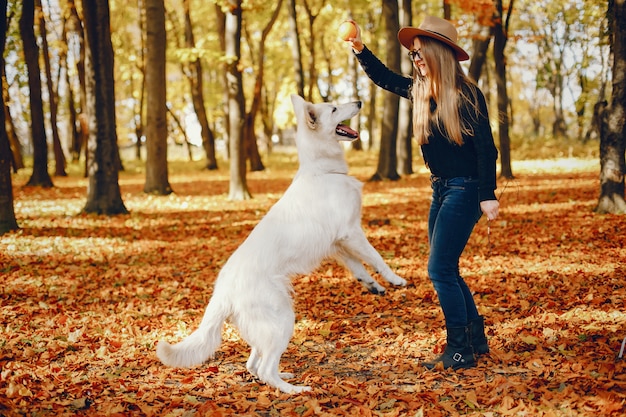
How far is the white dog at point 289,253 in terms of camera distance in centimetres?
422

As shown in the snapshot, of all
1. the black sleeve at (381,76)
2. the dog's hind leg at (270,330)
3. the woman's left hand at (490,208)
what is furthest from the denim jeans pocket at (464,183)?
the dog's hind leg at (270,330)

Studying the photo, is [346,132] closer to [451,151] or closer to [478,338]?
[451,151]

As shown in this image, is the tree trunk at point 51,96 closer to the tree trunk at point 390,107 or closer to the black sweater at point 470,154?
the tree trunk at point 390,107

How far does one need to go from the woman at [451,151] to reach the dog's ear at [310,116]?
0.89 m

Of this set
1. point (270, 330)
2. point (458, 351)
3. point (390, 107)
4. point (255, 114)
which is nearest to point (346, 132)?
point (270, 330)

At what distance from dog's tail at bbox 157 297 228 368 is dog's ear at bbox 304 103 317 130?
1731 mm

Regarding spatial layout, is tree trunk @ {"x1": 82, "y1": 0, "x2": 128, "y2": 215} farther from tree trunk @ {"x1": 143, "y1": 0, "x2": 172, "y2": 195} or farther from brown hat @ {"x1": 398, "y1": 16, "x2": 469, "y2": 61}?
brown hat @ {"x1": 398, "y1": 16, "x2": 469, "y2": 61}

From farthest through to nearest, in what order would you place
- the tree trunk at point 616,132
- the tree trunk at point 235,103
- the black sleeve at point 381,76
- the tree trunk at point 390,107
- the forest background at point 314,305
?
the tree trunk at point 390,107, the tree trunk at point 235,103, the tree trunk at point 616,132, the black sleeve at point 381,76, the forest background at point 314,305

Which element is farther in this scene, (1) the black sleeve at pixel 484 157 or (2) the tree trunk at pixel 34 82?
(2) the tree trunk at pixel 34 82

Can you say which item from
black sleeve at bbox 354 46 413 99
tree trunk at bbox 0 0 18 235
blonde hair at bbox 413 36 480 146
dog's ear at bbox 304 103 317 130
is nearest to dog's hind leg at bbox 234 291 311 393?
dog's ear at bbox 304 103 317 130

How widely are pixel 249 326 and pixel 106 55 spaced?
35.6 feet

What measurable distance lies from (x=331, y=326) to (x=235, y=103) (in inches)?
430

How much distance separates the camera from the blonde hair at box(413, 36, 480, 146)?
13.9ft

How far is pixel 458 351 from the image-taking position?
4625 millimetres
